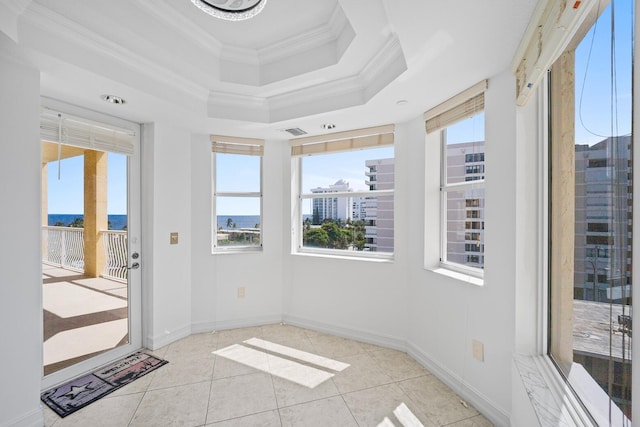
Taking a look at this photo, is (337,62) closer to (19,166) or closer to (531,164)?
(531,164)

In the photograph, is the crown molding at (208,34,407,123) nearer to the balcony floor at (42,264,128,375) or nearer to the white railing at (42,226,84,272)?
the white railing at (42,226,84,272)

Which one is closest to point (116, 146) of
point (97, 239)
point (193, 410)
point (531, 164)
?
point (97, 239)

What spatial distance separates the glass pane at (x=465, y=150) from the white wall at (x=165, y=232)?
2.72 metres

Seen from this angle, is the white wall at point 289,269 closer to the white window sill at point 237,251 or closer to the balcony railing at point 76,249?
the white window sill at point 237,251

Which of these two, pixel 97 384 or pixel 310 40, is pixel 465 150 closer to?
pixel 310 40

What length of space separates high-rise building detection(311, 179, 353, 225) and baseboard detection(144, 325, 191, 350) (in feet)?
6.26

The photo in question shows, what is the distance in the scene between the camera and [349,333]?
323 cm

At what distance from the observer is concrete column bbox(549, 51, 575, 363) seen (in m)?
1.40

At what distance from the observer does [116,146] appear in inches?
107

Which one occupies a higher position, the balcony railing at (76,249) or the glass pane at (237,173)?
the glass pane at (237,173)

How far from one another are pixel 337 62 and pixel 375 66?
0.29 meters

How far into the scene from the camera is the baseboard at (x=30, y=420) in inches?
70.1

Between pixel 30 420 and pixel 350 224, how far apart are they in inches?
116

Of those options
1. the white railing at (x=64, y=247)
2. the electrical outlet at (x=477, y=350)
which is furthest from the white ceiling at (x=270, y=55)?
the electrical outlet at (x=477, y=350)
